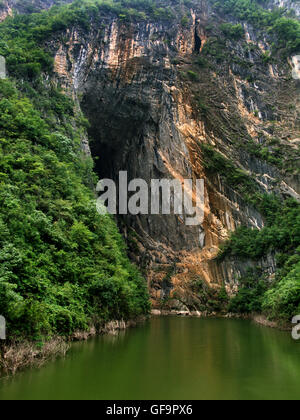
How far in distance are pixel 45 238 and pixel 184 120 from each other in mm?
23616

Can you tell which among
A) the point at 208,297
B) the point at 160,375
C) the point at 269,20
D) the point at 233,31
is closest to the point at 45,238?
the point at 160,375

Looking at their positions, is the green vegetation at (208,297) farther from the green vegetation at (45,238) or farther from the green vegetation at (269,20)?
the green vegetation at (269,20)

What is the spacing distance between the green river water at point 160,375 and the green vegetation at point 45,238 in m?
0.94

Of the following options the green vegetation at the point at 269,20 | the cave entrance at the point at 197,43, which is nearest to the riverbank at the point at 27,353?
the cave entrance at the point at 197,43

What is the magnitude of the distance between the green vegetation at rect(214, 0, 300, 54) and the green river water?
104 feet

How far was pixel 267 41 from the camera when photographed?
33.6 metres

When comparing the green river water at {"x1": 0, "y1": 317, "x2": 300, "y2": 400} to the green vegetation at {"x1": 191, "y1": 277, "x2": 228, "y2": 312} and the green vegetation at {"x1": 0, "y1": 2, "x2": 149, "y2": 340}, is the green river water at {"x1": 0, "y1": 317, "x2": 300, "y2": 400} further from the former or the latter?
the green vegetation at {"x1": 191, "y1": 277, "x2": 228, "y2": 312}

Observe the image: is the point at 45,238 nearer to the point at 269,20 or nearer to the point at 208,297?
the point at 208,297

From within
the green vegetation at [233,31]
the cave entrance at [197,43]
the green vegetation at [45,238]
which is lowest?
the green vegetation at [45,238]

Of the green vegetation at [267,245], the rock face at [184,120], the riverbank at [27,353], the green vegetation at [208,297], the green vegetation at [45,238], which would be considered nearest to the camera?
the riverbank at [27,353]

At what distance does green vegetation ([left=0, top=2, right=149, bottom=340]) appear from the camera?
6.68m

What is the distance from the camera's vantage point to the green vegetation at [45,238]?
6.68 meters

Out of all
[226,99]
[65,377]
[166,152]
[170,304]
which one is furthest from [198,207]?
[65,377]
